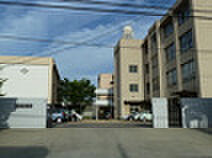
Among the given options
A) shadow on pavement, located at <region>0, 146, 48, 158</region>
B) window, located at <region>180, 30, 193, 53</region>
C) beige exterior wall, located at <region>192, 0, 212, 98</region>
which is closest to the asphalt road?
shadow on pavement, located at <region>0, 146, 48, 158</region>

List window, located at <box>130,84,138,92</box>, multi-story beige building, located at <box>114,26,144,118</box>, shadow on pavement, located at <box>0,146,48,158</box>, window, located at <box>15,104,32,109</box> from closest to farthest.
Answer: shadow on pavement, located at <box>0,146,48,158</box>
window, located at <box>15,104,32,109</box>
multi-story beige building, located at <box>114,26,144,118</box>
window, located at <box>130,84,138,92</box>

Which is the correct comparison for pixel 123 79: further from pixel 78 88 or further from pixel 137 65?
pixel 78 88

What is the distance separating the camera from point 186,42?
28984mm

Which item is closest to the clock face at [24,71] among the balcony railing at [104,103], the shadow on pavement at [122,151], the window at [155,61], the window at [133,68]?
the balcony railing at [104,103]

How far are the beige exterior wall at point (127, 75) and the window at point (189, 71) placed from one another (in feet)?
55.3

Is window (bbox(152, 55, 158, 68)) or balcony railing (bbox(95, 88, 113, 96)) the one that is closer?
window (bbox(152, 55, 158, 68))

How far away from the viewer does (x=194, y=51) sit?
86.4 ft

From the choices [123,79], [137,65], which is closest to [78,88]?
[123,79]

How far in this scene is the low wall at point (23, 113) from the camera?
1684 centimetres

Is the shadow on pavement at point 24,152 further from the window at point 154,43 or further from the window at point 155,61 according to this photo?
the window at point 154,43

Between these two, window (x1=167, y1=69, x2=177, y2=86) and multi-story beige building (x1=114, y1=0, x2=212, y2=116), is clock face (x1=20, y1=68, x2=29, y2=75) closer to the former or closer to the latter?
multi-story beige building (x1=114, y1=0, x2=212, y2=116)

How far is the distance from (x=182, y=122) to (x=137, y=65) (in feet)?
98.5

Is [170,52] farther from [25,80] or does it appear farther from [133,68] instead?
[25,80]

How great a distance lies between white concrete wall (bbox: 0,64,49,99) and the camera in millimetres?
40634
